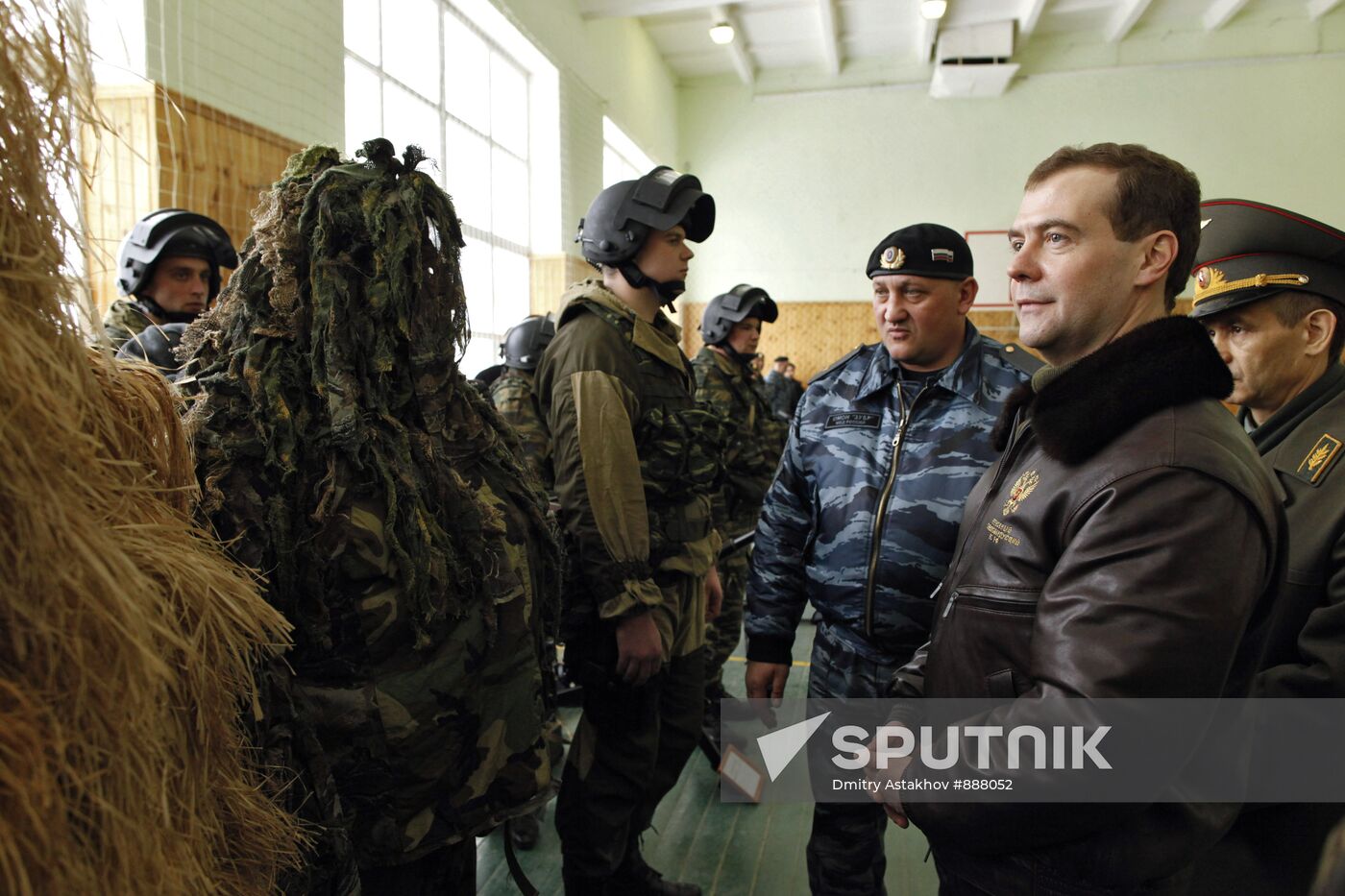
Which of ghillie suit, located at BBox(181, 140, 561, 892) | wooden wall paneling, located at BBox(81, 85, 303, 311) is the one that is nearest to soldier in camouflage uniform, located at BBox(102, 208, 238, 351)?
wooden wall paneling, located at BBox(81, 85, 303, 311)

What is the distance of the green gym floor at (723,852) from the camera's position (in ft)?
7.82

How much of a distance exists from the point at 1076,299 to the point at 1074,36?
1252cm

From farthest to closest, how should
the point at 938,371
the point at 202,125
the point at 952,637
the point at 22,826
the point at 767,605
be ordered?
1. the point at 202,125
2. the point at 767,605
3. the point at 938,371
4. the point at 952,637
5. the point at 22,826

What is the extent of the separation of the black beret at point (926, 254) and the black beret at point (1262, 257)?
529 millimetres

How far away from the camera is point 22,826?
1.67ft

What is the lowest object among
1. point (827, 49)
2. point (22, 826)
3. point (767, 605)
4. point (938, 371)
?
point (767, 605)

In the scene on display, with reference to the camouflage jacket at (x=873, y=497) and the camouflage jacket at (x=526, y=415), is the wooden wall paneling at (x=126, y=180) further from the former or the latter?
the camouflage jacket at (x=873, y=497)

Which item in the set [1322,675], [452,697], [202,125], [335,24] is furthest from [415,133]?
[1322,675]

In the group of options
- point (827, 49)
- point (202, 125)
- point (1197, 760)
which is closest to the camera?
point (1197, 760)

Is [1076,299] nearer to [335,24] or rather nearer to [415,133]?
[335,24]

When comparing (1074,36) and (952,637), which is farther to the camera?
(1074,36)

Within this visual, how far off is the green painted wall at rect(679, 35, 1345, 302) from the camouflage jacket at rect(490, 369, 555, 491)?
9.38 m

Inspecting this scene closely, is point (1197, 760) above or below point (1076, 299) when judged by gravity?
below

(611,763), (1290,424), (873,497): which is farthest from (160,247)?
(1290,424)
